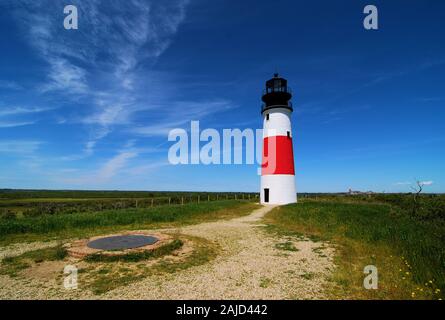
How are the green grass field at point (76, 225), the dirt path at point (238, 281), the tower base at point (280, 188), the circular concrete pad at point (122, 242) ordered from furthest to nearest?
the tower base at point (280, 188) < the green grass field at point (76, 225) < the circular concrete pad at point (122, 242) < the dirt path at point (238, 281)

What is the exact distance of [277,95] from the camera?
27.4 m

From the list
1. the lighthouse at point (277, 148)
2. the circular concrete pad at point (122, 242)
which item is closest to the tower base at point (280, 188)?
the lighthouse at point (277, 148)

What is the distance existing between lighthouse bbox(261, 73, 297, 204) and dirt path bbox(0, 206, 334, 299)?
55.6 ft

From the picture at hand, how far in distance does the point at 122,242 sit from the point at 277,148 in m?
19.4

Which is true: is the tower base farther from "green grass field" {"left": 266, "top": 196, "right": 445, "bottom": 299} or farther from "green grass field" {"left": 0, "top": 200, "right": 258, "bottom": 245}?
"green grass field" {"left": 266, "top": 196, "right": 445, "bottom": 299}

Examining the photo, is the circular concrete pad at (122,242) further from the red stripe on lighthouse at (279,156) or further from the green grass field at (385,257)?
the red stripe on lighthouse at (279,156)

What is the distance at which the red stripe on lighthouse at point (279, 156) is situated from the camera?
2636 centimetres

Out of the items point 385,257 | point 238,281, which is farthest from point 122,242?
point 385,257

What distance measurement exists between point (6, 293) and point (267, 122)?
2475 centimetres

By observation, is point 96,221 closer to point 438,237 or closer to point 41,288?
point 41,288

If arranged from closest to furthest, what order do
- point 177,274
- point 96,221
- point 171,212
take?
point 177,274 → point 96,221 → point 171,212

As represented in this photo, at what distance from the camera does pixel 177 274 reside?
6.95m
